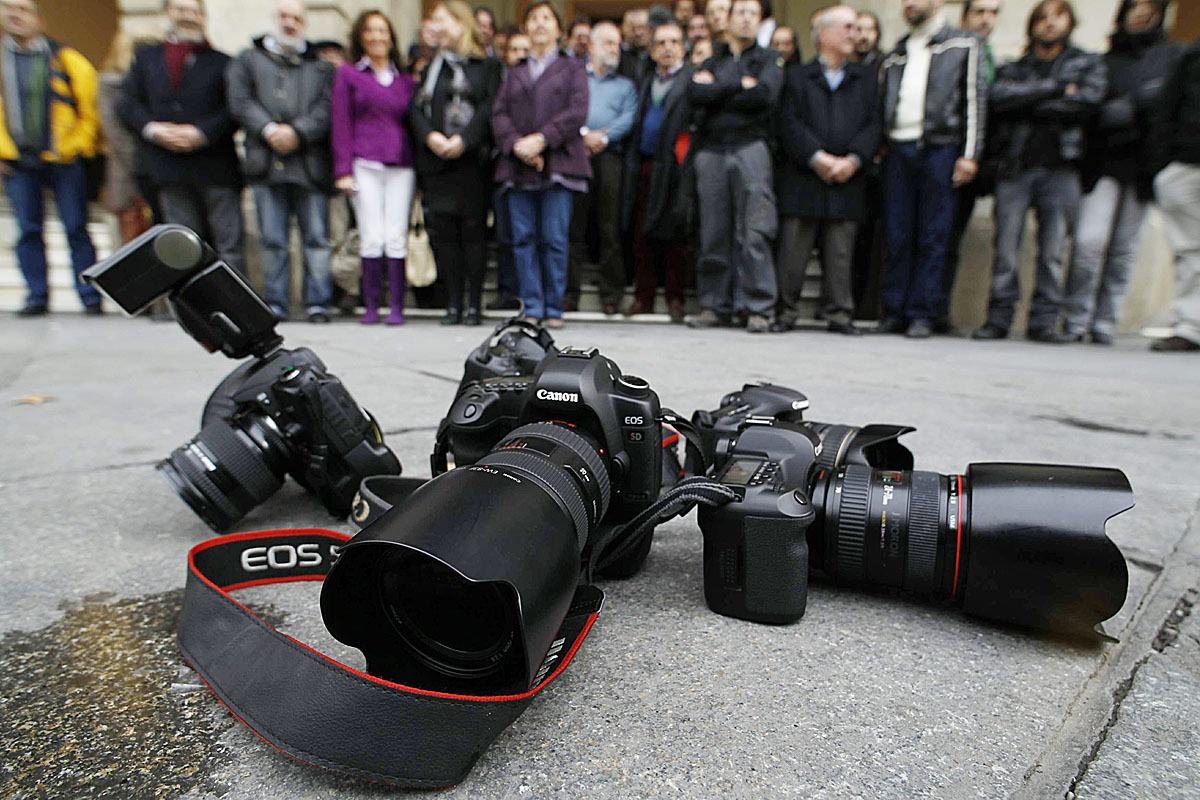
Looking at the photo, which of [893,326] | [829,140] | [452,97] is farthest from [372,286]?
[893,326]

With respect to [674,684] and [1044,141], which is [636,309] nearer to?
[1044,141]

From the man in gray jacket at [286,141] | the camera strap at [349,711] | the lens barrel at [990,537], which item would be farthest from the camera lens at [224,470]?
the man in gray jacket at [286,141]

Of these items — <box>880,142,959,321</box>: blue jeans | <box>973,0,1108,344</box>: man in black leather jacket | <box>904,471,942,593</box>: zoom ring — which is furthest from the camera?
<box>880,142,959,321</box>: blue jeans

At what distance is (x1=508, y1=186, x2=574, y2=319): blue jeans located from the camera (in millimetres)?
4859

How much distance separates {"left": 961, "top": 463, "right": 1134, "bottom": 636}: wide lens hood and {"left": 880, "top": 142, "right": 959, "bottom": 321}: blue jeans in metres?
4.12

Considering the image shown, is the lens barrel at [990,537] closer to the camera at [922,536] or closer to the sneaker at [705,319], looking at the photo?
the camera at [922,536]

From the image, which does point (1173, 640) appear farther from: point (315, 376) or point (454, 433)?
point (315, 376)

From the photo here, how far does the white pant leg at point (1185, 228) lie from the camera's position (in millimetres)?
4320

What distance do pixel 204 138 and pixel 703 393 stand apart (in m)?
3.79

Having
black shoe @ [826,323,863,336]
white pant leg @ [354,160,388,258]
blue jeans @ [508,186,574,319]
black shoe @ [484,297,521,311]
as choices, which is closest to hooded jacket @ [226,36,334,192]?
white pant leg @ [354,160,388,258]

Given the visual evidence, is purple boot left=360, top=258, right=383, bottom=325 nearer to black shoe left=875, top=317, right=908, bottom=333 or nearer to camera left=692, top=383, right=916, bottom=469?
black shoe left=875, top=317, right=908, bottom=333

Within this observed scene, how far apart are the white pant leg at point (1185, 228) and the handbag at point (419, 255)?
15.1ft

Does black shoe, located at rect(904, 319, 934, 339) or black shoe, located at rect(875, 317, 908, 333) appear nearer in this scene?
black shoe, located at rect(904, 319, 934, 339)

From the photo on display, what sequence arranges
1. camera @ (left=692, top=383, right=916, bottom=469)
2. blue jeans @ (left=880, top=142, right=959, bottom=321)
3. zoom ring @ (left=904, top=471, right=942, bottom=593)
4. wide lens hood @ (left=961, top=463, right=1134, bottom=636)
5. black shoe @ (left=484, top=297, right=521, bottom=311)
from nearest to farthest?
wide lens hood @ (left=961, top=463, right=1134, bottom=636) < zoom ring @ (left=904, top=471, right=942, bottom=593) < camera @ (left=692, top=383, right=916, bottom=469) < black shoe @ (left=484, top=297, right=521, bottom=311) < blue jeans @ (left=880, top=142, right=959, bottom=321)
